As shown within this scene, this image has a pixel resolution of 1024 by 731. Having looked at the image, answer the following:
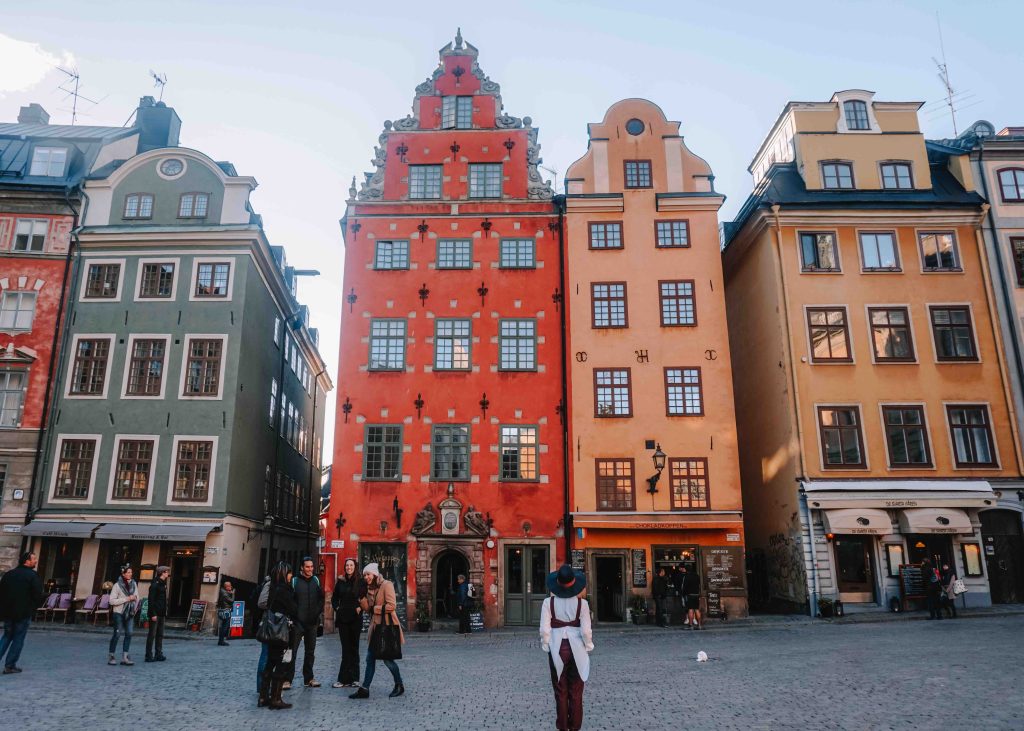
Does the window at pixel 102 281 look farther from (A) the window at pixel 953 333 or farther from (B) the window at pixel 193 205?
(A) the window at pixel 953 333

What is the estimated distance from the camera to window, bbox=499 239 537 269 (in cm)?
2897

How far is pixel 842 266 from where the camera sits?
28.7m

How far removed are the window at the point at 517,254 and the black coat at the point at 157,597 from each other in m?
16.9

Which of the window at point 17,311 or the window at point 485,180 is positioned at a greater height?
the window at point 485,180

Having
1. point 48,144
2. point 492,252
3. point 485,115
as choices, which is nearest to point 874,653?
point 492,252

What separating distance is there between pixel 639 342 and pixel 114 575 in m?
20.1

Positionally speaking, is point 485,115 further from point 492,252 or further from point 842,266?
point 842,266

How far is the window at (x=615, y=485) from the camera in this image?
87.0ft

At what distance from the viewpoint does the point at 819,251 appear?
1137 inches

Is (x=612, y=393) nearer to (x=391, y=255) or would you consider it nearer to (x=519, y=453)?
(x=519, y=453)

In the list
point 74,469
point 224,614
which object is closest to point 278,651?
point 224,614

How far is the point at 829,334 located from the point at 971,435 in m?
5.96

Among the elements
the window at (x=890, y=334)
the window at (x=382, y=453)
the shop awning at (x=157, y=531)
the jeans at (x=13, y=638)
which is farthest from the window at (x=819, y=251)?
the jeans at (x=13, y=638)

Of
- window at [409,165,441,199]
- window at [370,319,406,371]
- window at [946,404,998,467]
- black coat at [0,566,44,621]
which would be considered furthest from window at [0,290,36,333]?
window at [946,404,998,467]
